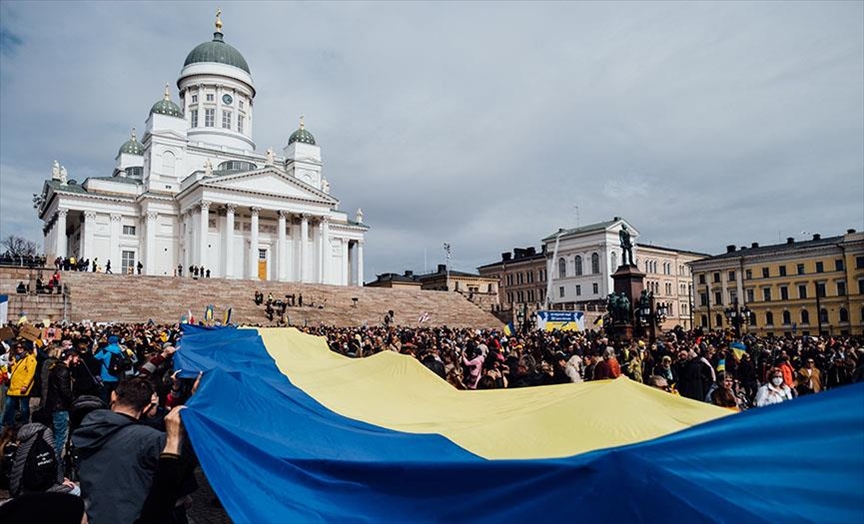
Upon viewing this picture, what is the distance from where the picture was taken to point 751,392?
49.5 feet

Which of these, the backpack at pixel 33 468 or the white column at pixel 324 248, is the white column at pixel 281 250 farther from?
the backpack at pixel 33 468

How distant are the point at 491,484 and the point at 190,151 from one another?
7455 centimetres

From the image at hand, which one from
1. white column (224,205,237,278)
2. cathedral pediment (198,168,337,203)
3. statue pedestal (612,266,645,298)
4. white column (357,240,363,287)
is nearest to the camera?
statue pedestal (612,266,645,298)

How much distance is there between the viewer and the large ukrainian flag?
8.83 feet

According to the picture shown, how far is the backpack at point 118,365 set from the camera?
11.6 meters

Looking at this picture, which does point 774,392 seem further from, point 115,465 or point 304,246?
point 304,246

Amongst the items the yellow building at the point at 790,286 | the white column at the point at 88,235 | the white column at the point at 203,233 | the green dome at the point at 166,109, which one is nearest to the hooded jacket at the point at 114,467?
the white column at the point at 203,233

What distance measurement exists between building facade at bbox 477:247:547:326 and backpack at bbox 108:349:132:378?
85155 millimetres

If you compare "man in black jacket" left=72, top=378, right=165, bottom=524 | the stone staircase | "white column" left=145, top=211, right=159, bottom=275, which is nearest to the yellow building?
the stone staircase

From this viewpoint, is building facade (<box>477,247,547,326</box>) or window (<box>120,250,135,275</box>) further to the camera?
building facade (<box>477,247,547,326</box>)

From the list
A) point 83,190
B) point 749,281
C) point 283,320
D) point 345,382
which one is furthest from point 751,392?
point 749,281

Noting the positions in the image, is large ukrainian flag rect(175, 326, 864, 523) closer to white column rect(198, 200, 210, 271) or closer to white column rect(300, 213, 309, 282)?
white column rect(198, 200, 210, 271)

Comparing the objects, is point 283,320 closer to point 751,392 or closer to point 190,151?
point 751,392

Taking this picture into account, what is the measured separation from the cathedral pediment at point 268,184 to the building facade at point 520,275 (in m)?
39.1
